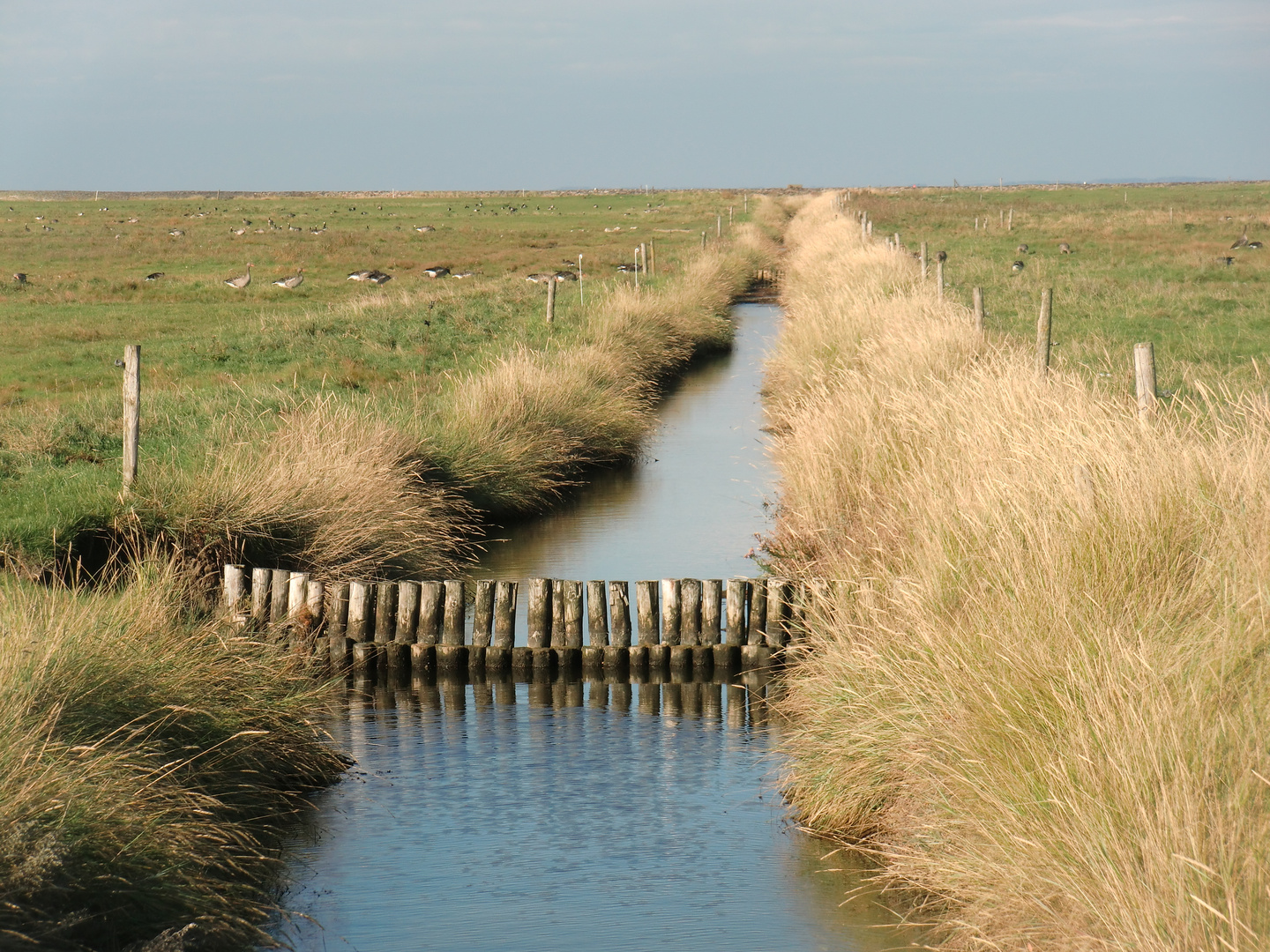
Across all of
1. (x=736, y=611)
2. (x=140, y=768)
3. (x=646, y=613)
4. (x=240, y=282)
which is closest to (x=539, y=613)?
(x=646, y=613)

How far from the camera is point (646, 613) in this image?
959 centimetres

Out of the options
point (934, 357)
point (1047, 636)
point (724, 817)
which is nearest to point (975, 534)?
point (1047, 636)

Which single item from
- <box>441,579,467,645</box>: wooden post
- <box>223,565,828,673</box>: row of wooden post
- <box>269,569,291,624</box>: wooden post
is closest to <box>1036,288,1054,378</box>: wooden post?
<box>223,565,828,673</box>: row of wooden post

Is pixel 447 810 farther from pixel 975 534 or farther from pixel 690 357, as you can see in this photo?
pixel 690 357

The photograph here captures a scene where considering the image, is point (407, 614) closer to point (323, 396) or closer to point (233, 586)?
point (233, 586)

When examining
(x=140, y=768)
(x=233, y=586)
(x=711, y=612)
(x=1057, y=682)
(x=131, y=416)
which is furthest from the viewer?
(x=131, y=416)

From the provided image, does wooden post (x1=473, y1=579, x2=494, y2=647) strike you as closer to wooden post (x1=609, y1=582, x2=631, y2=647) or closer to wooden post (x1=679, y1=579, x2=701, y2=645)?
wooden post (x1=609, y1=582, x2=631, y2=647)

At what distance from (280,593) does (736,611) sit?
319 centimetres

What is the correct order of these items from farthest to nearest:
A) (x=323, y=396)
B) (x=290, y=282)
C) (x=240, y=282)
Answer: (x=290, y=282) → (x=240, y=282) → (x=323, y=396)

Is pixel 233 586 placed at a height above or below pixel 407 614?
above

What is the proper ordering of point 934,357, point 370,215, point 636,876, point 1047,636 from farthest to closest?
point 370,215 < point 934,357 < point 636,876 < point 1047,636

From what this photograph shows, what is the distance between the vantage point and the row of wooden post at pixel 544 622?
31.3ft

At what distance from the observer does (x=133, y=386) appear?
34.6 ft

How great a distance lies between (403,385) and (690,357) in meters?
9.32
